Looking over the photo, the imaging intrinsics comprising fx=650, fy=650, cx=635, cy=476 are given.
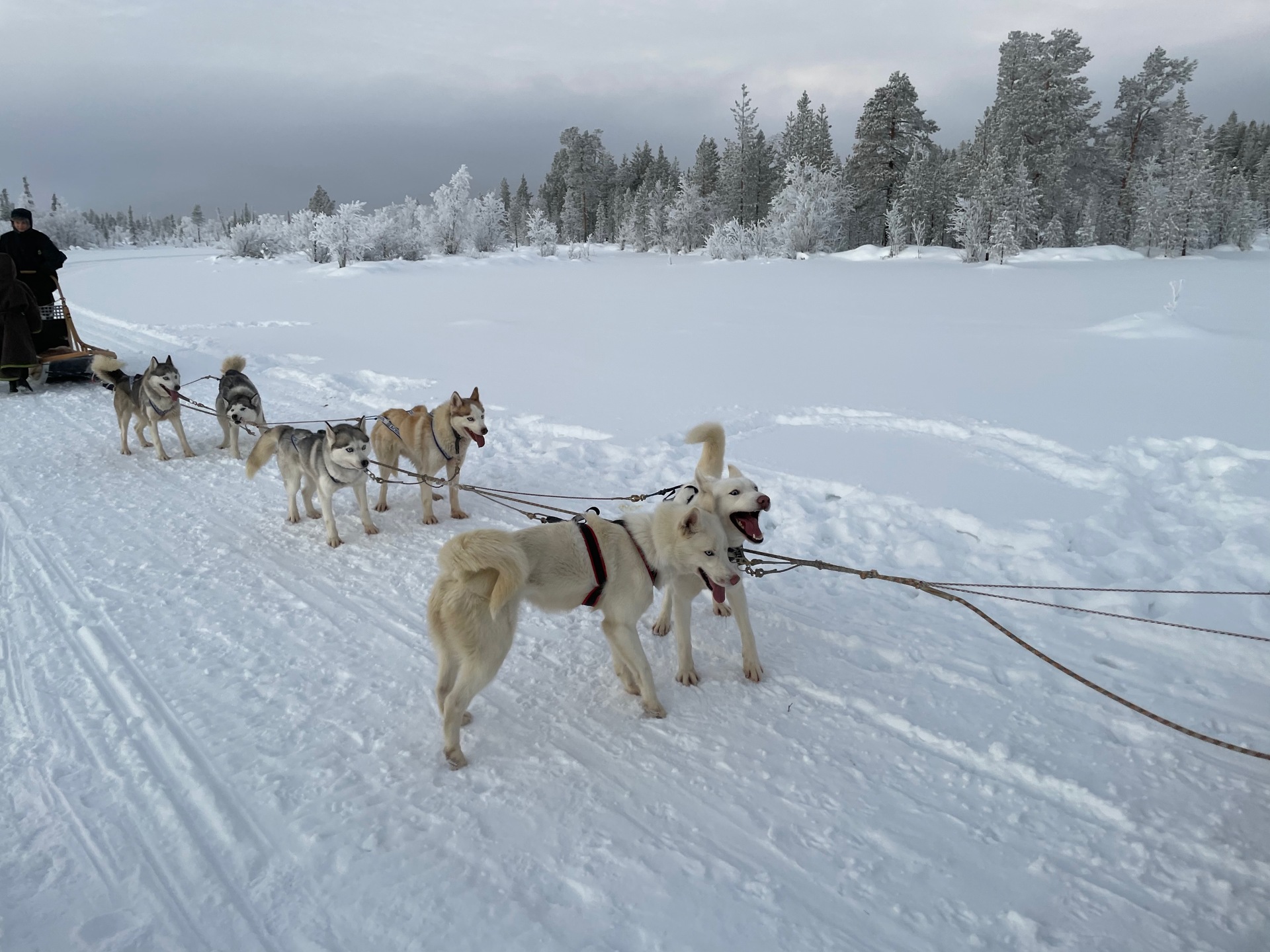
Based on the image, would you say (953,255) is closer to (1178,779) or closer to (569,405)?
(569,405)

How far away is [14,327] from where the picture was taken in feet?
29.2

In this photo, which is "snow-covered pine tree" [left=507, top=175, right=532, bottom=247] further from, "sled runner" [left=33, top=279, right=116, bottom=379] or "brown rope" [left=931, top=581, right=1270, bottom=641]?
"brown rope" [left=931, top=581, right=1270, bottom=641]

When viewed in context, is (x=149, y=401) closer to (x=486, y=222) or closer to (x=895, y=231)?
(x=895, y=231)

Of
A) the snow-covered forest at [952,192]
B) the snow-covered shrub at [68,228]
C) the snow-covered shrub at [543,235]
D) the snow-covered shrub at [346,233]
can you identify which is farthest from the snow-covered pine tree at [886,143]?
the snow-covered shrub at [68,228]

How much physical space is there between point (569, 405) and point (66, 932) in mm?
6566

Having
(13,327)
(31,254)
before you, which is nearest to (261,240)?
(31,254)

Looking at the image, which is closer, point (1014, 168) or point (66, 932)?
point (66, 932)

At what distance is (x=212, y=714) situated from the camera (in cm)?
300

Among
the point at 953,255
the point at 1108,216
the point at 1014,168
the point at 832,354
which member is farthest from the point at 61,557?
the point at 1108,216

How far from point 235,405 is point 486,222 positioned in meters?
36.4

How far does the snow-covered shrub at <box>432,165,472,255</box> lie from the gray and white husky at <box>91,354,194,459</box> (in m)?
33.0

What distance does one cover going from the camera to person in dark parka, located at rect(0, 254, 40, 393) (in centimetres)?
888

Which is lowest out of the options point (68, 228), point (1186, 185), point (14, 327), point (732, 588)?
point (732, 588)

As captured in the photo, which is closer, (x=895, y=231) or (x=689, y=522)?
(x=689, y=522)
